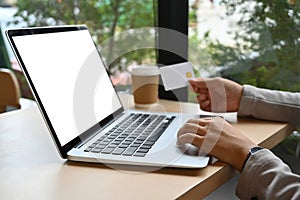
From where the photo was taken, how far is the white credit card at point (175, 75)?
1.32 metres

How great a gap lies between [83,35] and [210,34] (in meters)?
0.52

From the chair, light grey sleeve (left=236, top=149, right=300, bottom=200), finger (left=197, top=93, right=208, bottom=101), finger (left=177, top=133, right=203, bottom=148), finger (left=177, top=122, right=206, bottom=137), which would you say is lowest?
the chair

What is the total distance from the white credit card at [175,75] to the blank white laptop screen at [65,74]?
0.19m

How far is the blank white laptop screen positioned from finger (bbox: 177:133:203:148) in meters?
0.24

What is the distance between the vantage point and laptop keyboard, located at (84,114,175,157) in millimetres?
912

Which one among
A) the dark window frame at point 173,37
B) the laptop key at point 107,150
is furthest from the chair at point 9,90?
the laptop key at point 107,150

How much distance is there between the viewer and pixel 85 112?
41.1 inches

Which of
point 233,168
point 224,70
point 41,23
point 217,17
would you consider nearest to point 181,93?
point 224,70

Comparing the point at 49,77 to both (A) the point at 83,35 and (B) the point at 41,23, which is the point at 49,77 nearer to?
(A) the point at 83,35

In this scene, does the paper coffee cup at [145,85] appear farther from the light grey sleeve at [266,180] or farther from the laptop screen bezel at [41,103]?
the light grey sleeve at [266,180]

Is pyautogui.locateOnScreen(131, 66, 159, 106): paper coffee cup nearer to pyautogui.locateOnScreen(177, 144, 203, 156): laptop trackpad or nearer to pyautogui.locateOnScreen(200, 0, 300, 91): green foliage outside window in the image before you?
pyautogui.locateOnScreen(200, 0, 300, 91): green foliage outside window

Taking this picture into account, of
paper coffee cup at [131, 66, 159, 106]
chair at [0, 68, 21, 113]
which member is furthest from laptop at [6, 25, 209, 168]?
chair at [0, 68, 21, 113]

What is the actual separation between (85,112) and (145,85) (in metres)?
0.33

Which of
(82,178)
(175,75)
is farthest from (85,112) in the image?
(175,75)
